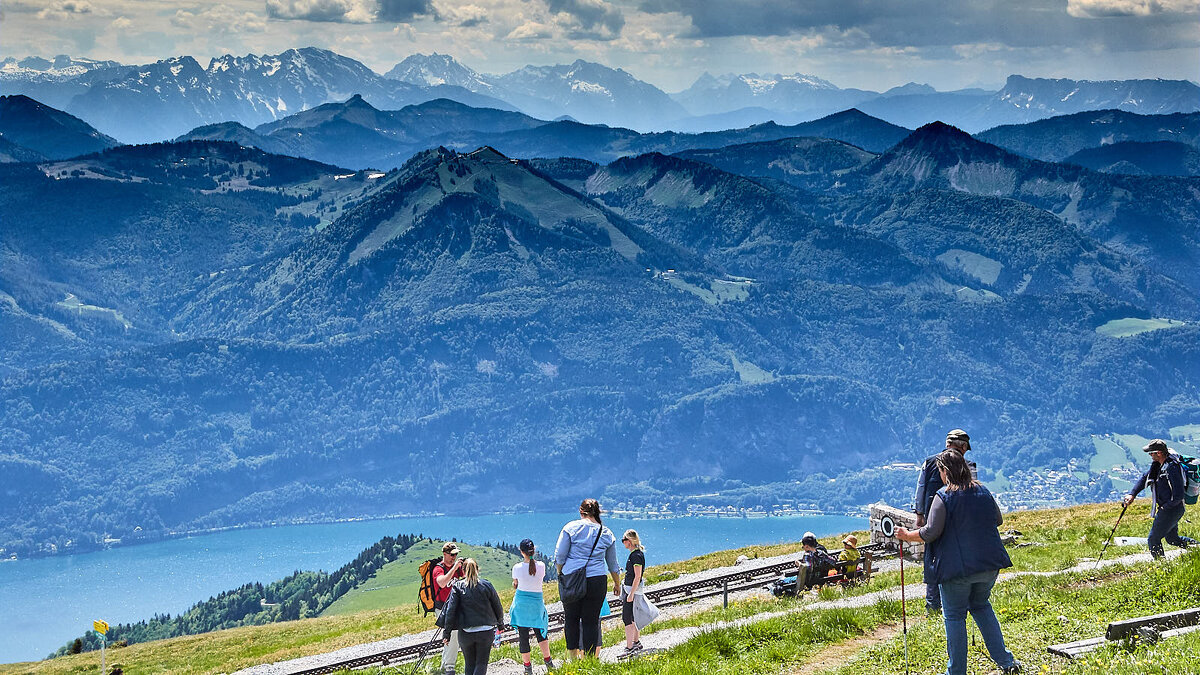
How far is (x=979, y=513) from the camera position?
1817cm

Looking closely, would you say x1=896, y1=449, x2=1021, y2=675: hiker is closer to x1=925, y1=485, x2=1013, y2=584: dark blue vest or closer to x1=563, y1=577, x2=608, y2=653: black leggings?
x1=925, y1=485, x2=1013, y2=584: dark blue vest

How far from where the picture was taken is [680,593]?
3884 cm

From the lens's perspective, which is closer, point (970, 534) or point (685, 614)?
point (970, 534)

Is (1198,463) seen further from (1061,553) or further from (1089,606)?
(1089,606)

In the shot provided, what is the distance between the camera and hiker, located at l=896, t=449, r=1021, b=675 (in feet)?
59.6

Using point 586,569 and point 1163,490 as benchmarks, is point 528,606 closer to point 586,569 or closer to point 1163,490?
point 586,569

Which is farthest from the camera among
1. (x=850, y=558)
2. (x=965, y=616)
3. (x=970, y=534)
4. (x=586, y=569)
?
(x=850, y=558)

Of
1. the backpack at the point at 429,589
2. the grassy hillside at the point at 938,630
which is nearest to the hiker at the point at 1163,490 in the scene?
the grassy hillside at the point at 938,630

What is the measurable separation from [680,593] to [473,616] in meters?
16.7

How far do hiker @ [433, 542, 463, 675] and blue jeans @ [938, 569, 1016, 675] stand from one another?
10696 mm

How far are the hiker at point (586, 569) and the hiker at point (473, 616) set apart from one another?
67.0 inches

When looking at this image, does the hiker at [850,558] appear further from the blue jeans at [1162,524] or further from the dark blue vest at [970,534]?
the dark blue vest at [970,534]

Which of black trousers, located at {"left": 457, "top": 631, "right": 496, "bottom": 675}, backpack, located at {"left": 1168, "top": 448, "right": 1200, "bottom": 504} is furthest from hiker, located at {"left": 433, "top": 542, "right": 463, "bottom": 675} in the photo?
backpack, located at {"left": 1168, "top": 448, "right": 1200, "bottom": 504}

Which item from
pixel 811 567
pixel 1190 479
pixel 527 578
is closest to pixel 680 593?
pixel 811 567
